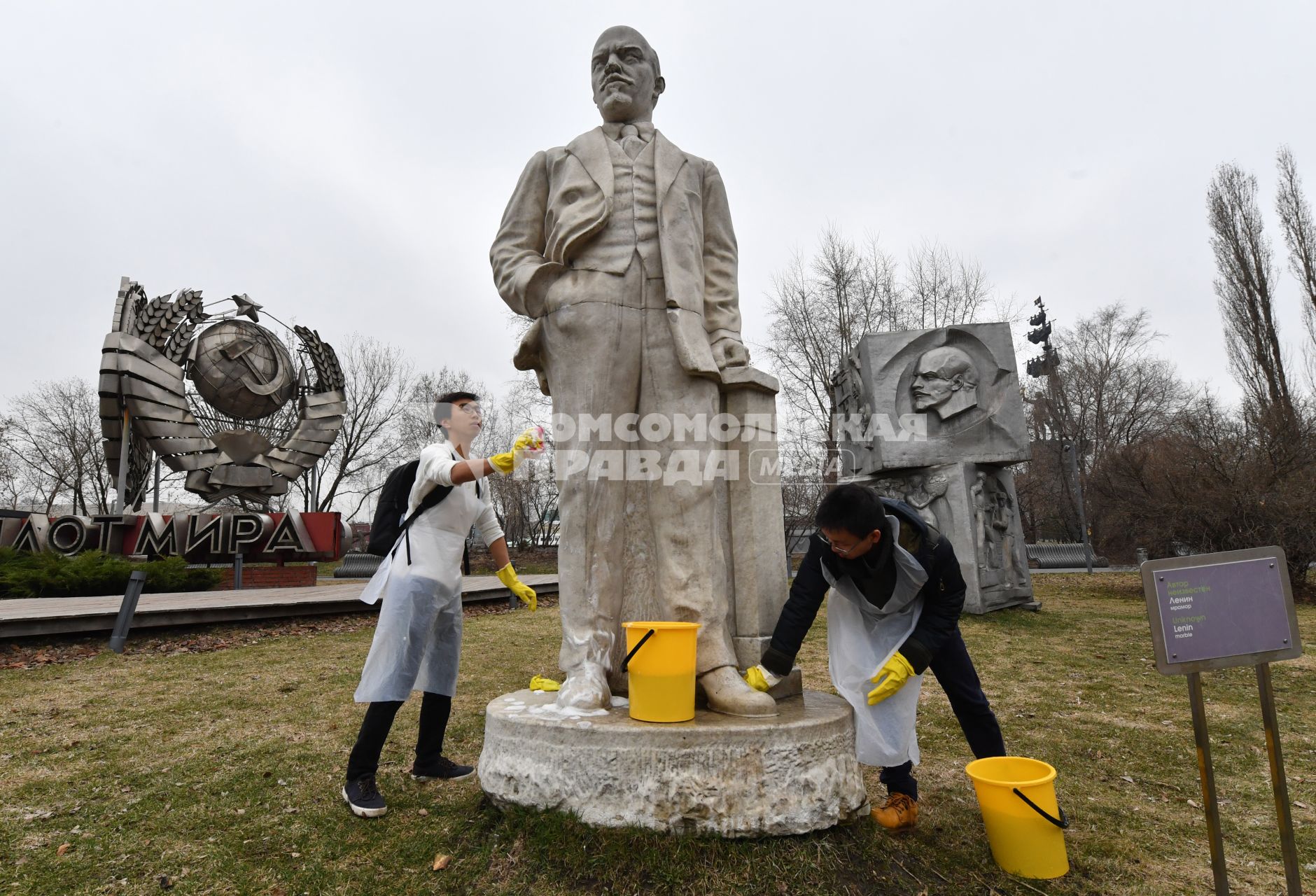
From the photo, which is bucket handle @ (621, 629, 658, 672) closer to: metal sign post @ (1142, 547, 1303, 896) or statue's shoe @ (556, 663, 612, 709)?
statue's shoe @ (556, 663, 612, 709)

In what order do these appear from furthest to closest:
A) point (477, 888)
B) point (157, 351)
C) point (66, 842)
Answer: point (157, 351) → point (66, 842) → point (477, 888)

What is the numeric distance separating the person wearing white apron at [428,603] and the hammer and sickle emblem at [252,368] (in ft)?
60.6

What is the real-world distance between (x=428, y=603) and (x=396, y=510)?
45 centimetres

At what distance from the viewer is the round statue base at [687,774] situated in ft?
7.85

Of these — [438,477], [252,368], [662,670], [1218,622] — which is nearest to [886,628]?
[662,670]

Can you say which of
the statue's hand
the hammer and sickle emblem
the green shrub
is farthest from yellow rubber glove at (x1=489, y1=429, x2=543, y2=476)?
the hammer and sickle emblem

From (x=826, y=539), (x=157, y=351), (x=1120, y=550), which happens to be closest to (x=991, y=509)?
(x=1120, y=550)

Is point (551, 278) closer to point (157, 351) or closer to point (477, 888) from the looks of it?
point (477, 888)

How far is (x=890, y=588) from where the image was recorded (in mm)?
2812

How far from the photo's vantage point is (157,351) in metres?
16.8

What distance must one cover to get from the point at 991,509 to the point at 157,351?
1774 cm

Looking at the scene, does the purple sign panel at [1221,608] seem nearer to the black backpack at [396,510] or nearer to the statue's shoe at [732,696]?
the statue's shoe at [732,696]

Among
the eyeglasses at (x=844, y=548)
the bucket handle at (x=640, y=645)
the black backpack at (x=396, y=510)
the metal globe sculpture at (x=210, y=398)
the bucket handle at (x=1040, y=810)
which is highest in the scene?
the metal globe sculpture at (x=210, y=398)

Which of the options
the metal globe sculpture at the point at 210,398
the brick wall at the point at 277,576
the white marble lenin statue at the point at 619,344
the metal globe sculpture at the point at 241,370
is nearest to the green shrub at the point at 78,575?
the brick wall at the point at 277,576
